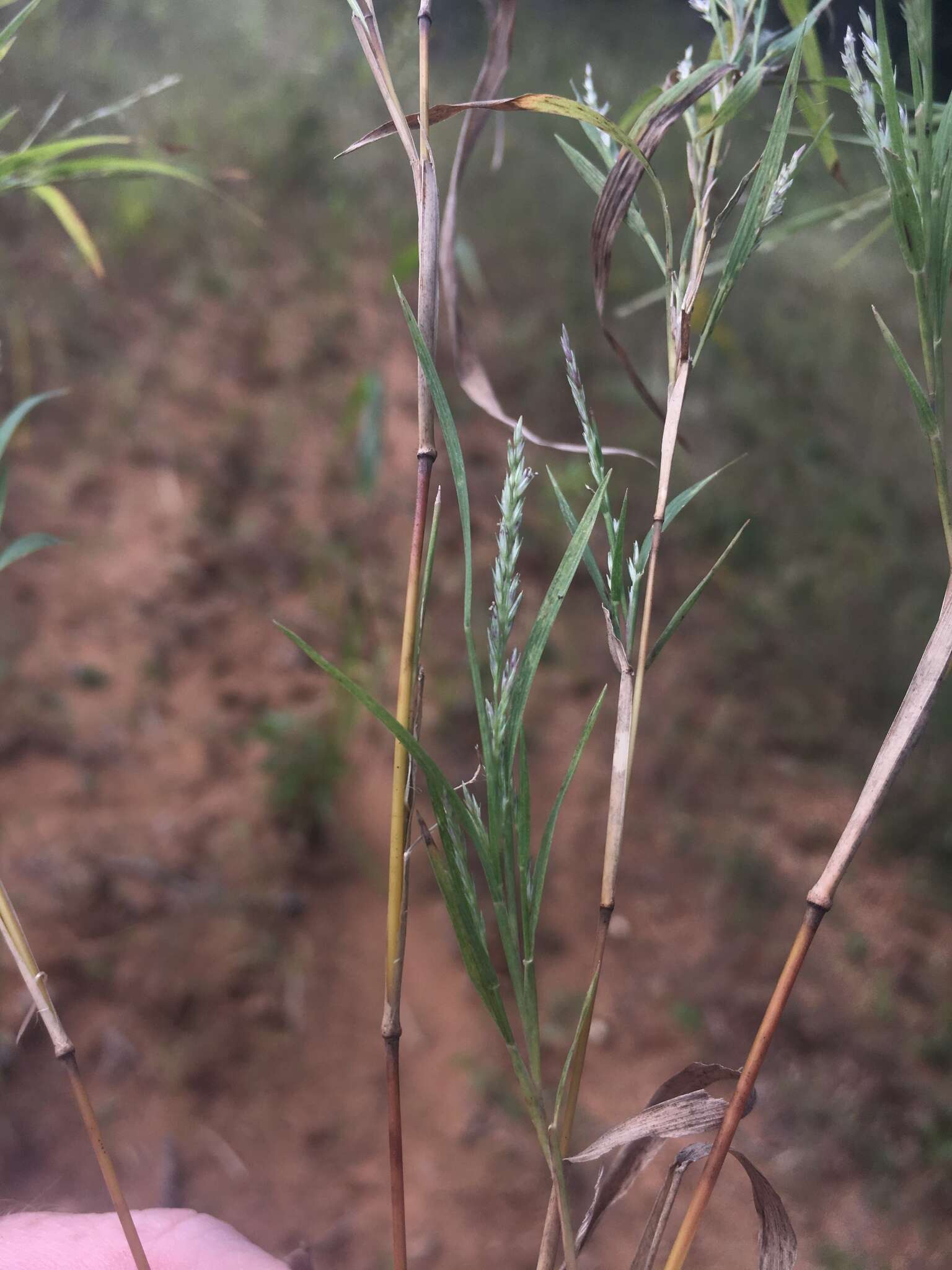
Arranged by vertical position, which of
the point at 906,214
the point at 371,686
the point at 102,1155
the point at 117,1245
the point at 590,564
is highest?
the point at 906,214

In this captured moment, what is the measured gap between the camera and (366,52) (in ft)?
1.25

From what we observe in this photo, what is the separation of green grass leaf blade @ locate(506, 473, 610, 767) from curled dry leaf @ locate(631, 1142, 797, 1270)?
20 cm

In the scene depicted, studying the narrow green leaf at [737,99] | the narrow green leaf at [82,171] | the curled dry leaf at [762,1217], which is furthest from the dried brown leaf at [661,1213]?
the narrow green leaf at [82,171]

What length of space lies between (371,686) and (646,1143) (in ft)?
3.29

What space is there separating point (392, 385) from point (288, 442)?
0.30 m

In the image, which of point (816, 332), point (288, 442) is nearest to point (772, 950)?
point (288, 442)

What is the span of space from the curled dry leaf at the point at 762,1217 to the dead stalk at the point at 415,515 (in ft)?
0.40

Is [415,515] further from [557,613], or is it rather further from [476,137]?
[476,137]

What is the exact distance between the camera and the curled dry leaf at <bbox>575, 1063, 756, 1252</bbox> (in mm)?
390

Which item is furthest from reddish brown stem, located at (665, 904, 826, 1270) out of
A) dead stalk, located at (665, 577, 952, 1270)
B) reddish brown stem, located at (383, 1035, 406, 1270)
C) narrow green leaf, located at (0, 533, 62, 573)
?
narrow green leaf, located at (0, 533, 62, 573)

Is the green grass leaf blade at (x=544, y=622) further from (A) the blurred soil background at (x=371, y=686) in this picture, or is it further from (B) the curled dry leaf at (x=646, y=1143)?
(A) the blurred soil background at (x=371, y=686)

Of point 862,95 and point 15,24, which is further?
point 15,24

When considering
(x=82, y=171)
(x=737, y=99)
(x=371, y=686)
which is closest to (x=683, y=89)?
(x=737, y=99)

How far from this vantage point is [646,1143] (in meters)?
0.43
